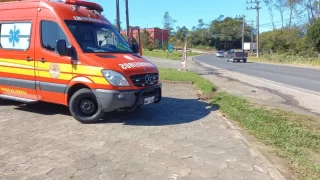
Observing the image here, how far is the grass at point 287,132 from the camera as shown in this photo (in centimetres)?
427

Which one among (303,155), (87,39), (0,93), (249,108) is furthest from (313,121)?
(0,93)

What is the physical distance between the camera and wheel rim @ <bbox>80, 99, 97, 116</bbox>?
634 centimetres

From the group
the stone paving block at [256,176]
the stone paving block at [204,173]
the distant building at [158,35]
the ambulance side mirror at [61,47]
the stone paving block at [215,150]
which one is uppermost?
the distant building at [158,35]

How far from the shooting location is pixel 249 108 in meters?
7.94

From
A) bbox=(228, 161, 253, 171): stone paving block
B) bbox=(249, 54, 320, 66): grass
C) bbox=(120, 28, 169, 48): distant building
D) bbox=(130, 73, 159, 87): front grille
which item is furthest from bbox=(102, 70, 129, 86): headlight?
bbox=(120, 28, 169, 48): distant building

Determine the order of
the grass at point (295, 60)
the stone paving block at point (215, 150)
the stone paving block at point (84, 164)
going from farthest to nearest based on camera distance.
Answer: the grass at point (295, 60), the stone paving block at point (215, 150), the stone paving block at point (84, 164)

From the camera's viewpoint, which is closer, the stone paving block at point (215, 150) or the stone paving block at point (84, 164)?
the stone paving block at point (84, 164)

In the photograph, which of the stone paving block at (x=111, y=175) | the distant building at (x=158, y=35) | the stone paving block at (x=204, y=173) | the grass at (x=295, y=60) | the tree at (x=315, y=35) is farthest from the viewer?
the distant building at (x=158, y=35)

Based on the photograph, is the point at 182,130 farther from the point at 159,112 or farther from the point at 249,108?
the point at 249,108

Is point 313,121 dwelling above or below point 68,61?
below

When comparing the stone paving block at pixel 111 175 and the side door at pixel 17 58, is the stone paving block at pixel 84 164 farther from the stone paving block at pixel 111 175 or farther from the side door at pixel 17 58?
the side door at pixel 17 58

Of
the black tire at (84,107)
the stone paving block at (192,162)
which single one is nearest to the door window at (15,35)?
the black tire at (84,107)

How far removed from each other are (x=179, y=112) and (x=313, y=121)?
3.03 metres

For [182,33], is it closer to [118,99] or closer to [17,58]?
[17,58]
